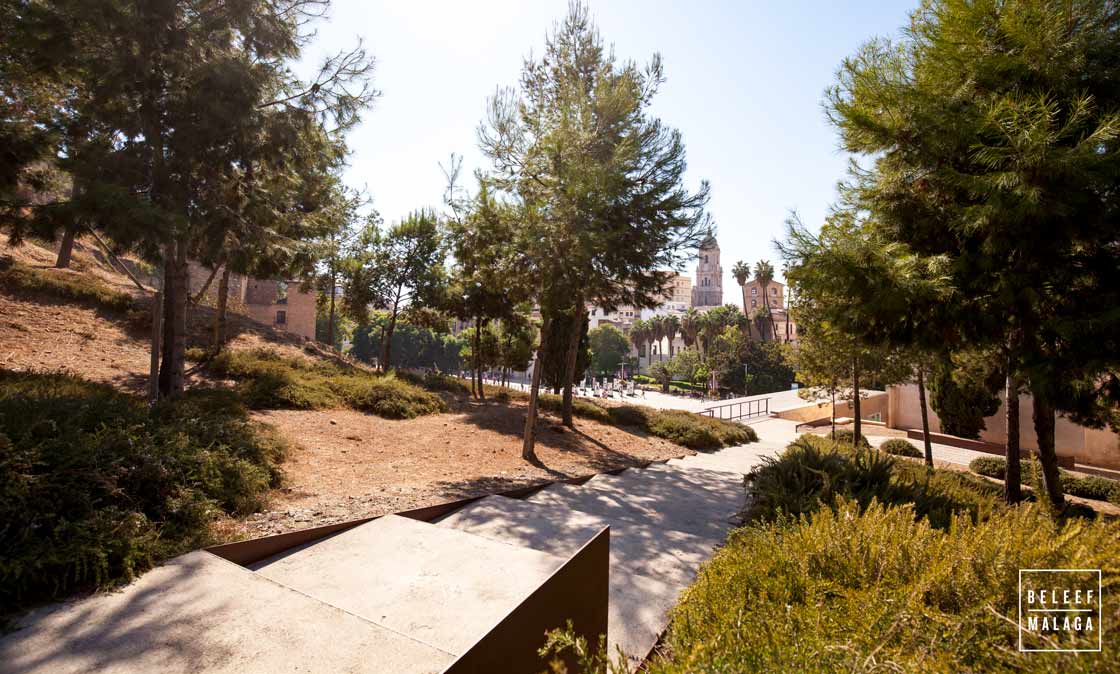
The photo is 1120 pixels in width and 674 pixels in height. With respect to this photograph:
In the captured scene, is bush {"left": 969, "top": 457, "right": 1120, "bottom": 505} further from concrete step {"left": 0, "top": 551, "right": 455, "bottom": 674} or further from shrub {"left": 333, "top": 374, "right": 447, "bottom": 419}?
concrete step {"left": 0, "top": 551, "right": 455, "bottom": 674}

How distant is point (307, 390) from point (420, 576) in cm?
1018

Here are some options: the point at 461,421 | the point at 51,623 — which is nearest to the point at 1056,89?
the point at 51,623

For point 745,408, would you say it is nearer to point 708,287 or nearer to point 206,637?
point 206,637

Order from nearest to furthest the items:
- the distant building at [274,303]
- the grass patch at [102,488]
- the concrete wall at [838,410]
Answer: the grass patch at [102,488]
the concrete wall at [838,410]
the distant building at [274,303]

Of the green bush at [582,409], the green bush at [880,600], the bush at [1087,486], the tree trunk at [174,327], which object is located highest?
the tree trunk at [174,327]

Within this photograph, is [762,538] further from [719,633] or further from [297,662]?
[297,662]

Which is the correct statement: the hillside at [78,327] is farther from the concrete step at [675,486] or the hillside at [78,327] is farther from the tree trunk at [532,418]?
the concrete step at [675,486]

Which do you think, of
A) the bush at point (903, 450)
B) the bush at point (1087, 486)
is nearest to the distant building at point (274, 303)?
the bush at point (903, 450)

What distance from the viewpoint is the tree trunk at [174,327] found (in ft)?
33.2

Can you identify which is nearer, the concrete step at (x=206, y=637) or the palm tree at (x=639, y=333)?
the concrete step at (x=206, y=637)

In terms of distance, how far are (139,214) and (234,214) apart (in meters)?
2.88

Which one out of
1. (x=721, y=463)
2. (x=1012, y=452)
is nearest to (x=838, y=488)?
(x=1012, y=452)

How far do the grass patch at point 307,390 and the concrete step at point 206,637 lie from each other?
8806mm

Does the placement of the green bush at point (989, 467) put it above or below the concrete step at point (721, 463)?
below
